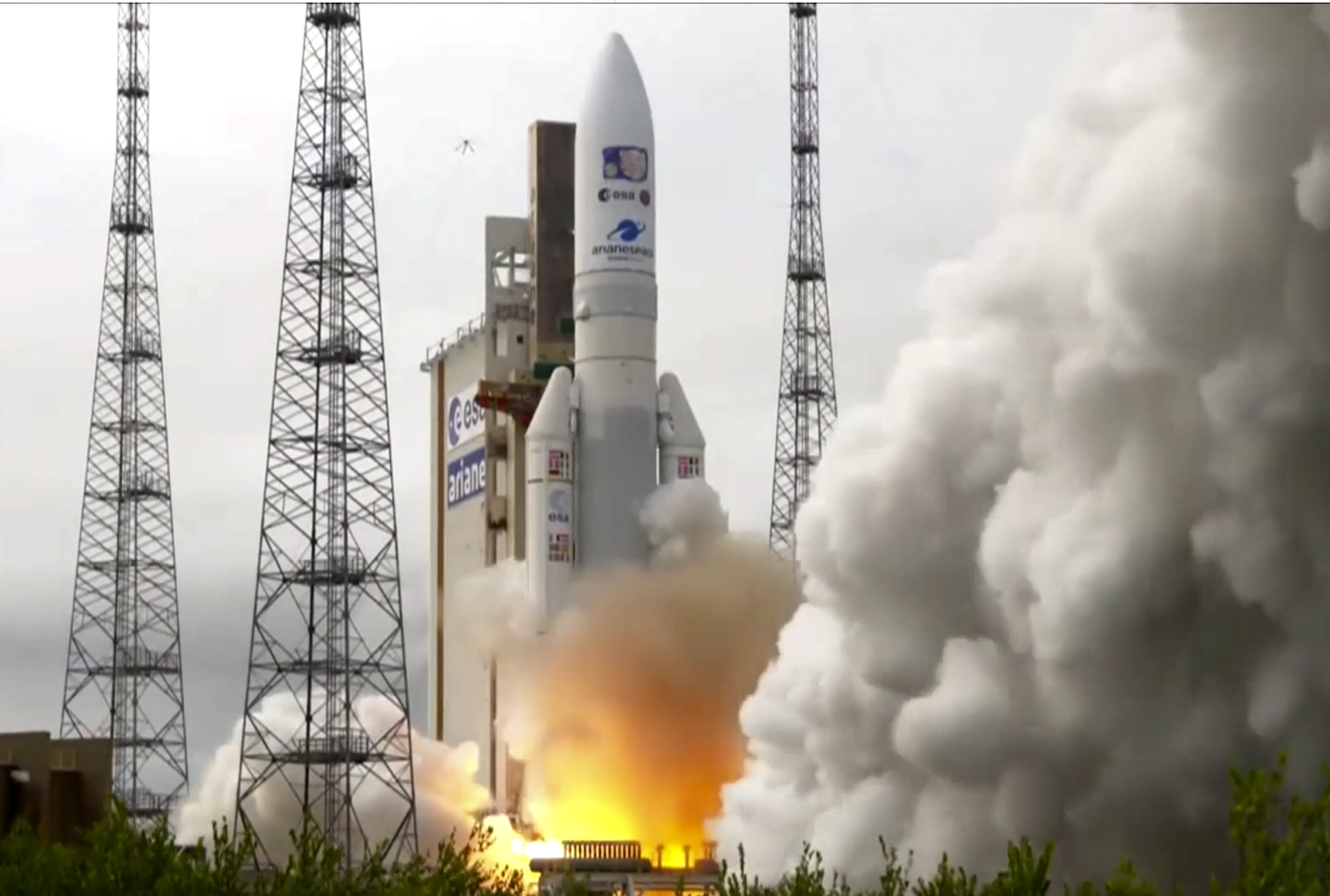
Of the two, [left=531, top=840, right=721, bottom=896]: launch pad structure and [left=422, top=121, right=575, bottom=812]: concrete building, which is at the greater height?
[left=422, top=121, right=575, bottom=812]: concrete building

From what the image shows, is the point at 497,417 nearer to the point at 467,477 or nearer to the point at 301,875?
the point at 467,477

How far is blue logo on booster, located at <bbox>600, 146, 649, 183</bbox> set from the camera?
5119cm

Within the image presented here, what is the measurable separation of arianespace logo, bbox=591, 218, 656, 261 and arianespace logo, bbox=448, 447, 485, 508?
10.1 m

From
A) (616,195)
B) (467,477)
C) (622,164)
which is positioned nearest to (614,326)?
(616,195)

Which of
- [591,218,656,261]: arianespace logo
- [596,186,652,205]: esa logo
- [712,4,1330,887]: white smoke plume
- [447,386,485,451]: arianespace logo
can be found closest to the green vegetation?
[712,4,1330,887]: white smoke plume

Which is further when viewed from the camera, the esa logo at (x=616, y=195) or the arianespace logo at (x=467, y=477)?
the arianespace logo at (x=467, y=477)

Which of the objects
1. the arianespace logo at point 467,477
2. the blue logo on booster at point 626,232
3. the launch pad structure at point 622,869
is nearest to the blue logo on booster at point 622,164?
the blue logo on booster at point 626,232

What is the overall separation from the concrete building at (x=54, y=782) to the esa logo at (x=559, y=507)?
30.7ft

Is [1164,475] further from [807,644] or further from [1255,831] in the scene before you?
[1255,831]

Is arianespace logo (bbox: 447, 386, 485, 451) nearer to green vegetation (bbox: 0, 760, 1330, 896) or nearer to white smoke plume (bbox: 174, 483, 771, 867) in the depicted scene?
white smoke plume (bbox: 174, 483, 771, 867)

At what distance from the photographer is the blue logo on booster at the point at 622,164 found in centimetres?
5119

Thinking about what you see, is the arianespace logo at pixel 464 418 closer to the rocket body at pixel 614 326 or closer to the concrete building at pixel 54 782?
the rocket body at pixel 614 326

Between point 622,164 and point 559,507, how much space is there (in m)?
6.62

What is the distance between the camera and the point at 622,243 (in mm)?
51062
